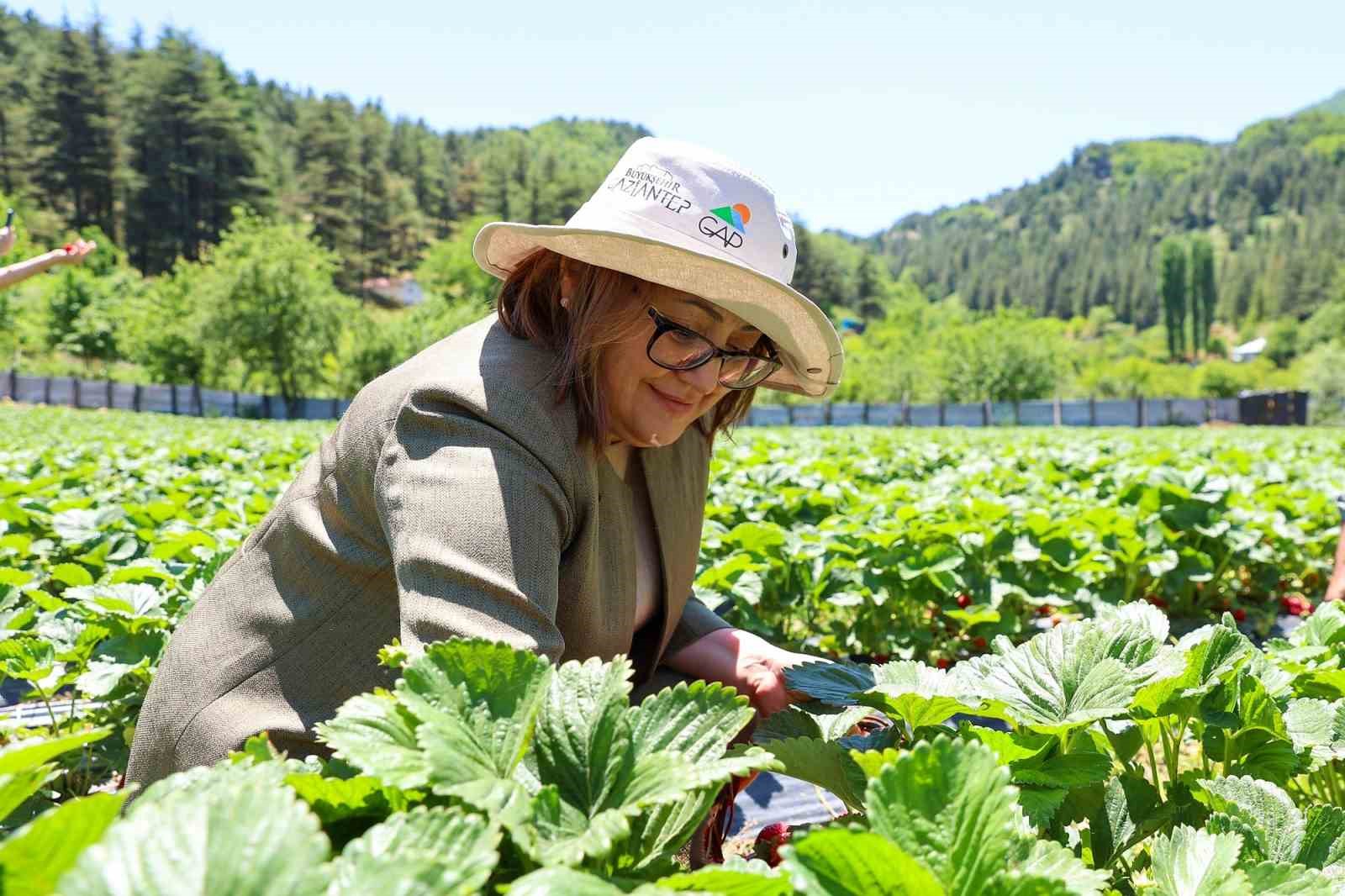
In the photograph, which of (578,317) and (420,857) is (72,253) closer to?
(578,317)

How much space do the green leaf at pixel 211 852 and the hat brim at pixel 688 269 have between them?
910 millimetres

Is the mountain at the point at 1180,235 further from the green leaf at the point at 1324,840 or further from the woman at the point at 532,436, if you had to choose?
the green leaf at the point at 1324,840

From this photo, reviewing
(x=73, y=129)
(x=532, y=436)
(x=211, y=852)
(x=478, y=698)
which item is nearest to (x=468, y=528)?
(x=532, y=436)

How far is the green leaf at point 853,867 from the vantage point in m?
0.58

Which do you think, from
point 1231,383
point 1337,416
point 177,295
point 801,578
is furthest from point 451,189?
point 801,578

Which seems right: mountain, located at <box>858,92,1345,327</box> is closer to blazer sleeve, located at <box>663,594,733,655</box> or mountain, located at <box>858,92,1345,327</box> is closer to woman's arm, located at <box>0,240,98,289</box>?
woman's arm, located at <box>0,240,98,289</box>

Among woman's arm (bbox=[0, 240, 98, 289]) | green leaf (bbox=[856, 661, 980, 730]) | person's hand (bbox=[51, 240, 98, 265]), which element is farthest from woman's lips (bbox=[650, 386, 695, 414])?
person's hand (bbox=[51, 240, 98, 265])

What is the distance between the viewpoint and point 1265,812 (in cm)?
94

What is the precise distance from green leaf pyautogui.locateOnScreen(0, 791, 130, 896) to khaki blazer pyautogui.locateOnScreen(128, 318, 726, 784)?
472 millimetres

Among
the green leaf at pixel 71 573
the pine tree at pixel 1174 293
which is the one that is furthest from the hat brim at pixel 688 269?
the pine tree at pixel 1174 293

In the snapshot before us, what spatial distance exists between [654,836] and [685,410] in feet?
3.04

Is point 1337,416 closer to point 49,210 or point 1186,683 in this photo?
point 1186,683

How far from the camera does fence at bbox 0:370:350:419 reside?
34.8m

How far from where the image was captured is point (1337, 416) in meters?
43.8
